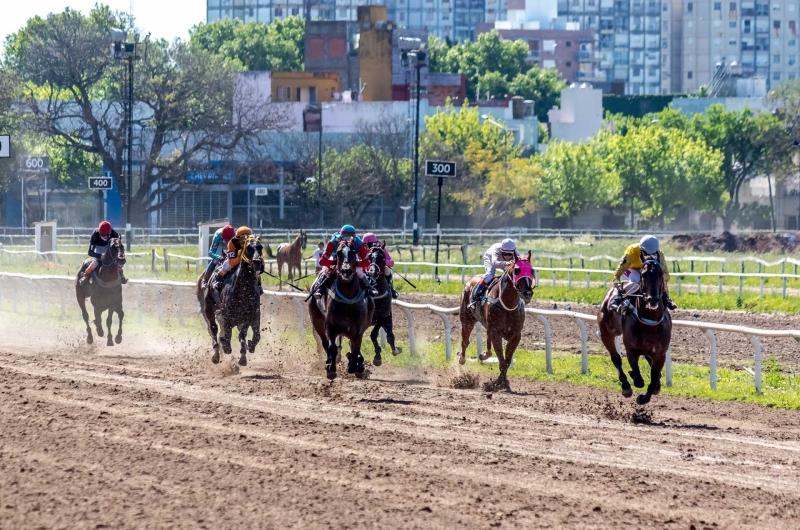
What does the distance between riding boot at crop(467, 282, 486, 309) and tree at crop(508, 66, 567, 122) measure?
103 metres

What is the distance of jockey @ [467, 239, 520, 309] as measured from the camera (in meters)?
15.0

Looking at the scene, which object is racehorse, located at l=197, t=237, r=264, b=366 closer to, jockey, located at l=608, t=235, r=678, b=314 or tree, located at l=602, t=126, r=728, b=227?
jockey, located at l=608, t=235, r=678, b=314

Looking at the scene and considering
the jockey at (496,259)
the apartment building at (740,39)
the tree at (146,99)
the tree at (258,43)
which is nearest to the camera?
the jockey at (496,259)

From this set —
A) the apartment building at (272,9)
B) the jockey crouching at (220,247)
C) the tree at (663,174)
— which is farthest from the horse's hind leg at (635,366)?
the apartment building at (272,9)

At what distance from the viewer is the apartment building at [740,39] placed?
536ft

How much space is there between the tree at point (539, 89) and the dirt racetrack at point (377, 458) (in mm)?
105389

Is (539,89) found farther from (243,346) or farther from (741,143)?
(243,346)

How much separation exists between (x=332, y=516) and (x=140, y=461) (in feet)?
6.77

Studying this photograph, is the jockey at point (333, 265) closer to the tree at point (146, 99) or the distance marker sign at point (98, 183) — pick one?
the distance marker sign at point (98, 183)

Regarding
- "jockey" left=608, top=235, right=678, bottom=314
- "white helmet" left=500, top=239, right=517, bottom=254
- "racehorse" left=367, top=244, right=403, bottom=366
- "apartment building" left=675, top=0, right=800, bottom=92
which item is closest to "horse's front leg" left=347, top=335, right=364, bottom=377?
"white helmet" left=500, top=239, right=517, bottom=254

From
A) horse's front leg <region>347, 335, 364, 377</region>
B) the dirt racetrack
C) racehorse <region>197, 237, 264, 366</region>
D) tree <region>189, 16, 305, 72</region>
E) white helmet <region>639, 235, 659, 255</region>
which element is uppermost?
tree <region>189, 16, 305, 72</region>

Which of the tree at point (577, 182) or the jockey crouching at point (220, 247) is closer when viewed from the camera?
the jockey crouching at point (220, 247)

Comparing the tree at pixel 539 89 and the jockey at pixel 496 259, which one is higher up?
the tree at pixel 539 89

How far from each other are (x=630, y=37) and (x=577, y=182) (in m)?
107
